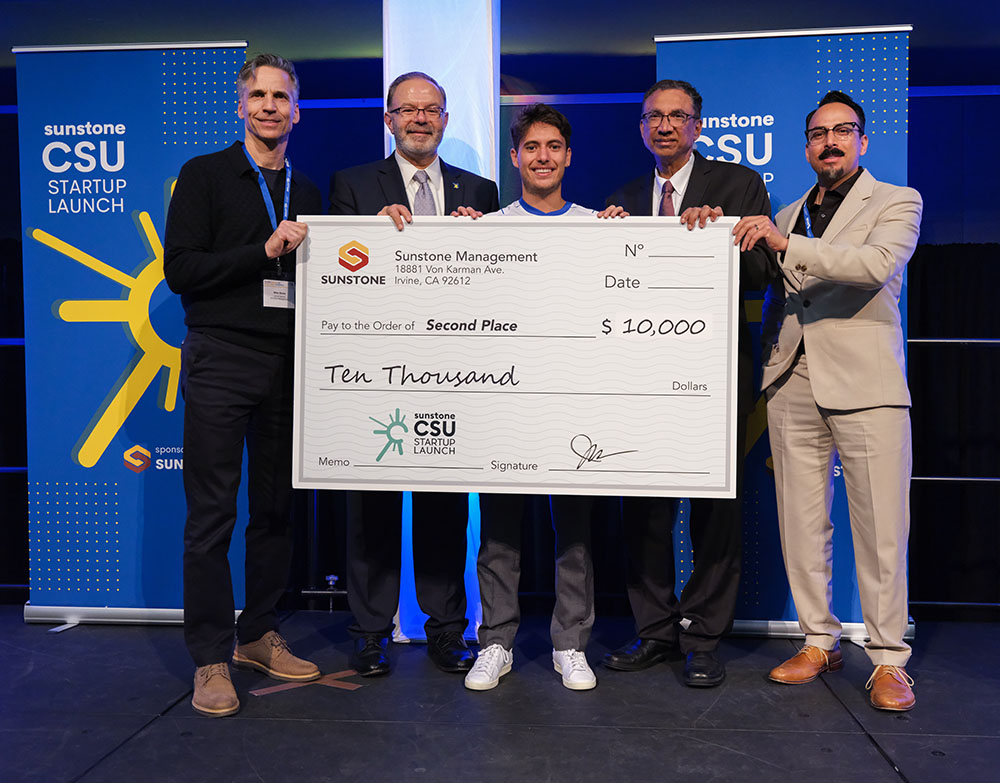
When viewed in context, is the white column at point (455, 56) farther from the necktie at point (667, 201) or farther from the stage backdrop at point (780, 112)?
the necktie at point (667, 201)

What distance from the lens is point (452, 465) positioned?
8.34ft

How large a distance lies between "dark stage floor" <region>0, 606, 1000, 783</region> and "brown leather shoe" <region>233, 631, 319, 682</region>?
1.6 inches

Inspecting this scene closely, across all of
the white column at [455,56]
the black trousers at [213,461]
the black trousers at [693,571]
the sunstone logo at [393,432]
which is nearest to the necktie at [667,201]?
the black trousers at [693,571]

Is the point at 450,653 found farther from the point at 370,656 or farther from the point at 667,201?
the point at 667,201

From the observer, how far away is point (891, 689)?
2.56 meters

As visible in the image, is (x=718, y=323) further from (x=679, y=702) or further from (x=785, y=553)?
(x=679, y=702)

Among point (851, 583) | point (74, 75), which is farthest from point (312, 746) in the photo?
point (74, 75)

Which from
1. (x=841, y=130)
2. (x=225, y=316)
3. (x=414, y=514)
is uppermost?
(x=841, y=130)

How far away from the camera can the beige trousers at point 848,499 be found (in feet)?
8.75

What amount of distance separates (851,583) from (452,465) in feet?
5.93

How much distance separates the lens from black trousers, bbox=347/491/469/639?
280 centimetres

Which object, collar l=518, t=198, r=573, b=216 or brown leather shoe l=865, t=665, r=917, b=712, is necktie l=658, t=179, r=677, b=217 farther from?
brown leather shoe l=865, t=665, r=917, b=712

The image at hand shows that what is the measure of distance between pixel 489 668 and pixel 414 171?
1654mm
